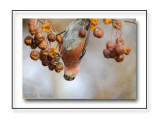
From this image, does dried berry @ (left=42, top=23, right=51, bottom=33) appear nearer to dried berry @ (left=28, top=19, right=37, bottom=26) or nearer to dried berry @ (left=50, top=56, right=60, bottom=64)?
dried berry @ (left=28, top=19, right=37, bottom=26)

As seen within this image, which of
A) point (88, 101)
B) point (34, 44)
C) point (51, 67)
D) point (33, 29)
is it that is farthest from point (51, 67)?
point (88, 101)

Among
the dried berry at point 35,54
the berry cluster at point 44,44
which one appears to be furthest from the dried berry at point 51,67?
the dried berry at point 35,54

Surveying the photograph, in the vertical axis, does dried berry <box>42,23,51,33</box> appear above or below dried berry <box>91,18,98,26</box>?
below

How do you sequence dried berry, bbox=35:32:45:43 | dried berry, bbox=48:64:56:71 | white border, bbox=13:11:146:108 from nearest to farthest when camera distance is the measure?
1. dried berry, bbox=35:32:45:43
2. dried berry, bbox=48:64:56:71
3. white border, bbox=13:11:146:108

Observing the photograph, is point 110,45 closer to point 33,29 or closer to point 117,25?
point 117,25

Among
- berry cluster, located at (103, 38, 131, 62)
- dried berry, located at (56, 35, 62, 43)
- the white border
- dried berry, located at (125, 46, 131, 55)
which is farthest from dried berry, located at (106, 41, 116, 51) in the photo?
dried berry, located at (56, 35, 62, 43)
